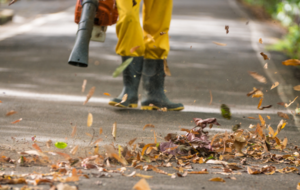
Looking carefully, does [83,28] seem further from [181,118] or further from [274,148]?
[274,148]

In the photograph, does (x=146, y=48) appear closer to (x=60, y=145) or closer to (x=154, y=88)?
(x=154, y=88)

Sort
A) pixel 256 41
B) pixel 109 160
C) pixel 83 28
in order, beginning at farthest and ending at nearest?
pixel 256 41 < pixel 83 28 < pixel 109 160

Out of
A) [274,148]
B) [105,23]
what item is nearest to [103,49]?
[105,23]

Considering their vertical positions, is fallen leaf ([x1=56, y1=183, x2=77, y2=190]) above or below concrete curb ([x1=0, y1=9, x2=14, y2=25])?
below

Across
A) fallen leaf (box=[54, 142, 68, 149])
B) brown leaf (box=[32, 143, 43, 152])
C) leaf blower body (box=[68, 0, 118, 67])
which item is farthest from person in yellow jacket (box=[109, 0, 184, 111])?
brown leaf (box=[32, 143, 43, 152])

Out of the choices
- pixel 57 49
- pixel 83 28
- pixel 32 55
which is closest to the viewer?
pixel 83 28

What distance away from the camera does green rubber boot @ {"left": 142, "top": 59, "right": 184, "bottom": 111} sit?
181 inches

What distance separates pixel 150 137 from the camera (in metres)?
3.59

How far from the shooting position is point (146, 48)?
4645mm

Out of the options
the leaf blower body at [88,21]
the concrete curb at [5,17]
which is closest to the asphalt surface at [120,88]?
the concrete curb at [5,17]

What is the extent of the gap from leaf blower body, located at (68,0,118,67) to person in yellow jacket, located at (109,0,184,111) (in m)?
0.12

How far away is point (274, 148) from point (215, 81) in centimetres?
339

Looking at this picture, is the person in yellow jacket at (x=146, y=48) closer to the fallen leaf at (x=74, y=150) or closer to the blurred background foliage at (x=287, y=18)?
the fallen leaf at (x=74, y=150)

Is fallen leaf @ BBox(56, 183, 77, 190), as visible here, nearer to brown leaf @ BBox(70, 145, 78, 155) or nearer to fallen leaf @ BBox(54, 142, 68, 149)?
brown leaf @ BBox(70, 145, 78, 155)
